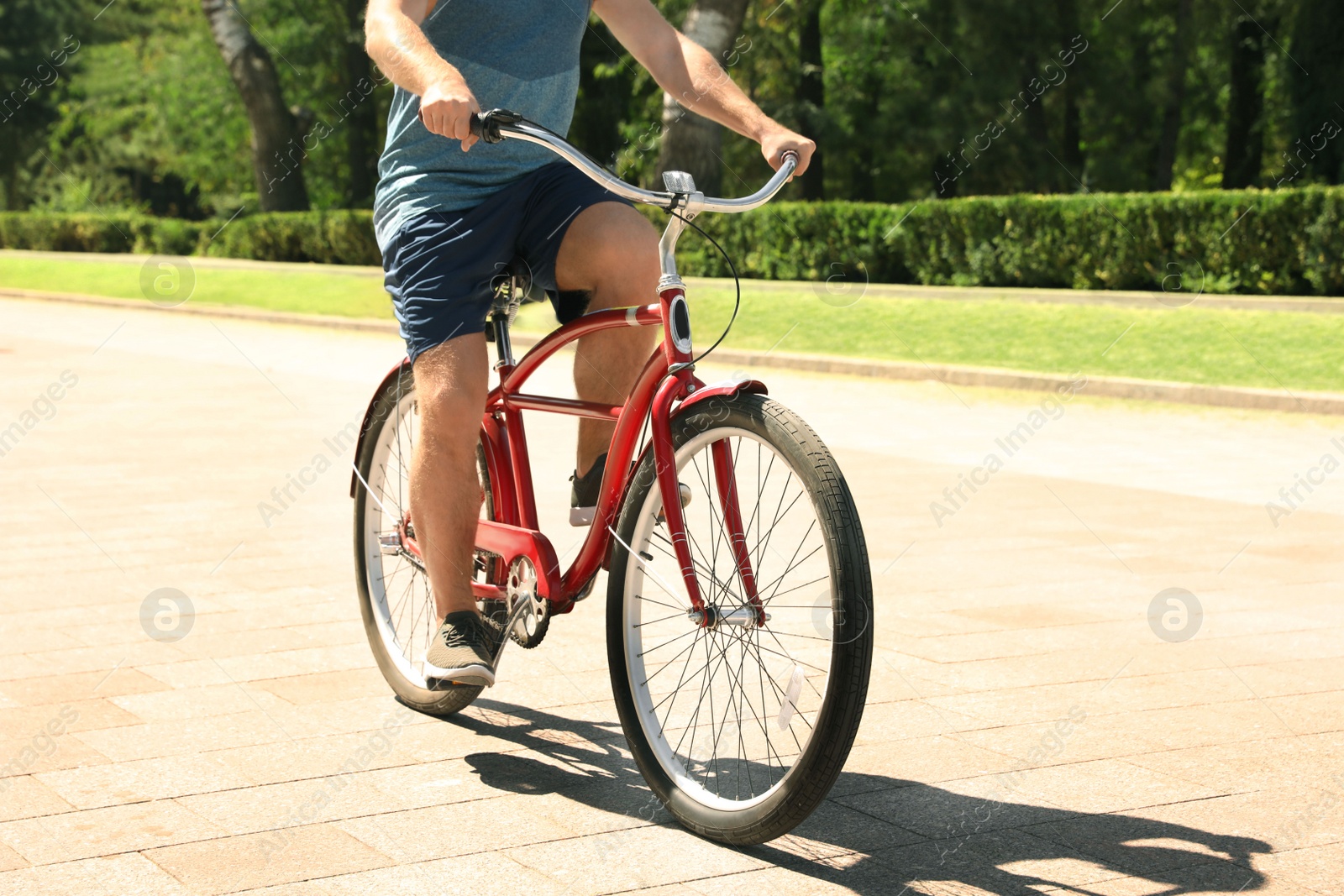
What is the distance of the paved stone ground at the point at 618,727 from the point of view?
3240 millimetres

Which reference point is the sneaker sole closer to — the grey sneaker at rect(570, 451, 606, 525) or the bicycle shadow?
the bicycle shadow

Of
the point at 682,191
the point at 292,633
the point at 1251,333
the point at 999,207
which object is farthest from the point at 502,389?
the point at 999,207

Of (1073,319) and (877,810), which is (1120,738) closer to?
(877,810)

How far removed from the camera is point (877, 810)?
3.55 metres

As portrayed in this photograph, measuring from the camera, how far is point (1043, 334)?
1478cm

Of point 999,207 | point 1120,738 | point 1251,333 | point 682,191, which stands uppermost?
point 999,207

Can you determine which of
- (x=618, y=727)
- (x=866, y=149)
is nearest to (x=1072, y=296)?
(x=618, y=727)

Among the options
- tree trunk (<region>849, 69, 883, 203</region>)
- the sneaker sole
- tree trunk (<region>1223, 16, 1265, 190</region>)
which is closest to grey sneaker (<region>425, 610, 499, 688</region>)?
the sneaker sole

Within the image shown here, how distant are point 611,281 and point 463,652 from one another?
35.4 inches

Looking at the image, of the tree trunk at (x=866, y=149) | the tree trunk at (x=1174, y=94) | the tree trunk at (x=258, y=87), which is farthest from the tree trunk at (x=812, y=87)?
the tree trunk at (x=258, y=87)

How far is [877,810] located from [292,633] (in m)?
2.31

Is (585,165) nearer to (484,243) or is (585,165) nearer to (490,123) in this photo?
(490,123)

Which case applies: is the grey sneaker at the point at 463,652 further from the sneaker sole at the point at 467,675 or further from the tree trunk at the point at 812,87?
the tree trunk at the point at 812,87

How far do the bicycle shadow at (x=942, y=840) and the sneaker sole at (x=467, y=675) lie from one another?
0.23 m
